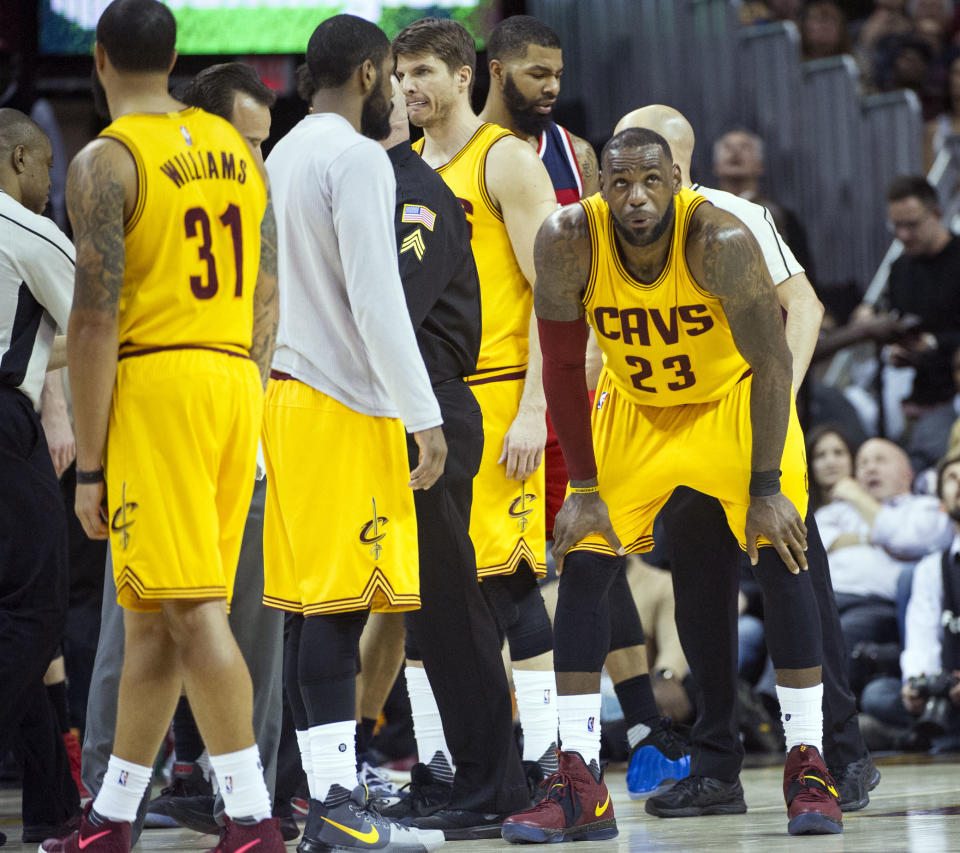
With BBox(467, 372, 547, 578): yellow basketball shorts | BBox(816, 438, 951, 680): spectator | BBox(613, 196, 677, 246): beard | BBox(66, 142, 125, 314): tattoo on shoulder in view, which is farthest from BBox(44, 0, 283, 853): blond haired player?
BBox(816, 438, 951, 680): spectator

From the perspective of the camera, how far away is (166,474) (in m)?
3.03

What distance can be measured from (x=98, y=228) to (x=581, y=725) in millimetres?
1719

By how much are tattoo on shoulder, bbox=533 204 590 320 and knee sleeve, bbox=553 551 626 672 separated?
0.65 meters

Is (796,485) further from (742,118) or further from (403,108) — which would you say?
(742,118)

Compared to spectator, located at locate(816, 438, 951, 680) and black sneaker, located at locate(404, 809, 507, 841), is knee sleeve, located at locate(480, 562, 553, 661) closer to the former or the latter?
black sneaker, located at locate(404, 809, 507, 841)

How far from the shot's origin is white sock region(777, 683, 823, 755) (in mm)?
3814

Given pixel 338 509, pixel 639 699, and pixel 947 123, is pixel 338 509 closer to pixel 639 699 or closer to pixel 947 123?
pixel 639 699

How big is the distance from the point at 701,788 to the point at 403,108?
2.09 m

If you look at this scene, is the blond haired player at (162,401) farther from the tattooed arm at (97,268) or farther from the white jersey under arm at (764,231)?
the white jersey under arm at (764,231)

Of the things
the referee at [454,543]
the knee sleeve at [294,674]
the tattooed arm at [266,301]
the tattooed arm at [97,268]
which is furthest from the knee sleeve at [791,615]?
the tattooed arm at [97,268]

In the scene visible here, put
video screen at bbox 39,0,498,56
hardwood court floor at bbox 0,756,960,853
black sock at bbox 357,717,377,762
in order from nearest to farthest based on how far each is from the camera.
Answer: hardwood court floor at bbox 0,756,960,853 < black sock at bbox 357,717,377,762 < video screen at bbox 39,0,498,56

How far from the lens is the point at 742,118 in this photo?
10641mm

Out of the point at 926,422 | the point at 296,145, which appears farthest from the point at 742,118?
the point at 296,145

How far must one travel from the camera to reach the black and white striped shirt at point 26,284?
3.89 m
